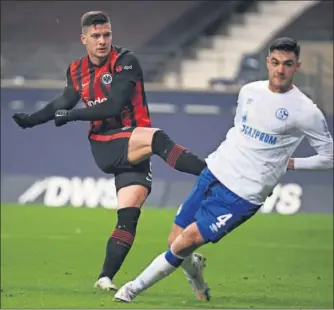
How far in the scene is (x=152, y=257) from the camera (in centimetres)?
1460

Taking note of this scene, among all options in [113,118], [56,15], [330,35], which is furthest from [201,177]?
[56,15]

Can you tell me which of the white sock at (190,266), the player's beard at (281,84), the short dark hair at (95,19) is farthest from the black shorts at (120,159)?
the player's beard at (281,84)

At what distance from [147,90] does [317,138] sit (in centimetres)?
1258

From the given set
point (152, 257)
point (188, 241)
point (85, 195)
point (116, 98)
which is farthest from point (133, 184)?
point (85, 195)

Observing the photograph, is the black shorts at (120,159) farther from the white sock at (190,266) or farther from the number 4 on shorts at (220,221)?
the number 4 on shorts at (220,221)

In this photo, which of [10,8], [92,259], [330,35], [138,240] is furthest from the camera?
[10,8]

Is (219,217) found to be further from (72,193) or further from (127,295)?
(72,193)

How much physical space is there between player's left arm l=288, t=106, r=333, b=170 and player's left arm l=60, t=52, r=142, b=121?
198 cm

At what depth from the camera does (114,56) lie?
10.1m

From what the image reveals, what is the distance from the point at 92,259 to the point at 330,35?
26.3ft

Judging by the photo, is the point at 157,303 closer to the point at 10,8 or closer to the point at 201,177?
the point at 201,177

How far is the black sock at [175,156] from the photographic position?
31.8ft

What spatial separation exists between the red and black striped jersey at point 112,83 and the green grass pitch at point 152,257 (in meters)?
1.42

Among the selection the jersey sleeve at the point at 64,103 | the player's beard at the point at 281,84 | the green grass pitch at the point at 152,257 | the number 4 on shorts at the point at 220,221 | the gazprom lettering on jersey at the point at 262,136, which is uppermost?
the player's beard at the point at 281,84
